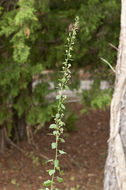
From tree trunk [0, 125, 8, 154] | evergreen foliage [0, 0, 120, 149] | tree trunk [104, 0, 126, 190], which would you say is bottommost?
tree trunk [104, 0, 126, 190]

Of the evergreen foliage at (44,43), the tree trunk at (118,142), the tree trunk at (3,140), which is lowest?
the tree trunk at (118,142)

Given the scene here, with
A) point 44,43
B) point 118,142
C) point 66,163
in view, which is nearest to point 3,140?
point 66,163

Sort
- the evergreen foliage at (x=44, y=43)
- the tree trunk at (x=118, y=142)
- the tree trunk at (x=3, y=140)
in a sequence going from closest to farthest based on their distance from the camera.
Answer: the tree trunk at (x=118, y=142)
the evergreen foliage at (x=44, y=43)
the tree trunk at (x=3, y=140)

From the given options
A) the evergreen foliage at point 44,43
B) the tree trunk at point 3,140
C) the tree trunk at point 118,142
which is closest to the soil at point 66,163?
the tree trunk at point 3,140

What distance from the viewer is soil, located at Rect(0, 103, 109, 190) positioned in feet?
19.3

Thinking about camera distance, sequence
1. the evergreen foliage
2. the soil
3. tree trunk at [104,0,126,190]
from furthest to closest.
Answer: the soil
the evergreen foliage
tree trunk at [104,0,126,190]

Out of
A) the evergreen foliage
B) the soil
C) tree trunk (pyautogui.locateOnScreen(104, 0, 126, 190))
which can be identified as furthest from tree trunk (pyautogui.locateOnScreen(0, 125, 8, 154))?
tree trunk (pyautogui.locateOnScreen(104, 0, 126, 190))

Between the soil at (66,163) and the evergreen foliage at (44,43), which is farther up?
the evergreen foliage at (44,43)

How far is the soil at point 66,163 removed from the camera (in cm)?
589

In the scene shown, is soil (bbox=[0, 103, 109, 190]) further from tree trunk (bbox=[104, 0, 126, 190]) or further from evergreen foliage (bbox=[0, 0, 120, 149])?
tree trunk (bbox=[104, 0, 126, 190])

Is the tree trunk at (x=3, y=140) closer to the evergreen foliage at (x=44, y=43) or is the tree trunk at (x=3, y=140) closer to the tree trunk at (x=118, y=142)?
the evergreen foliage at (x=44, y=43)

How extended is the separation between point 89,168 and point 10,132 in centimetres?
178

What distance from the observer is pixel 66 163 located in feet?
21.7

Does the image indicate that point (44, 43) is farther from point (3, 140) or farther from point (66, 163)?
point (66, 163)
